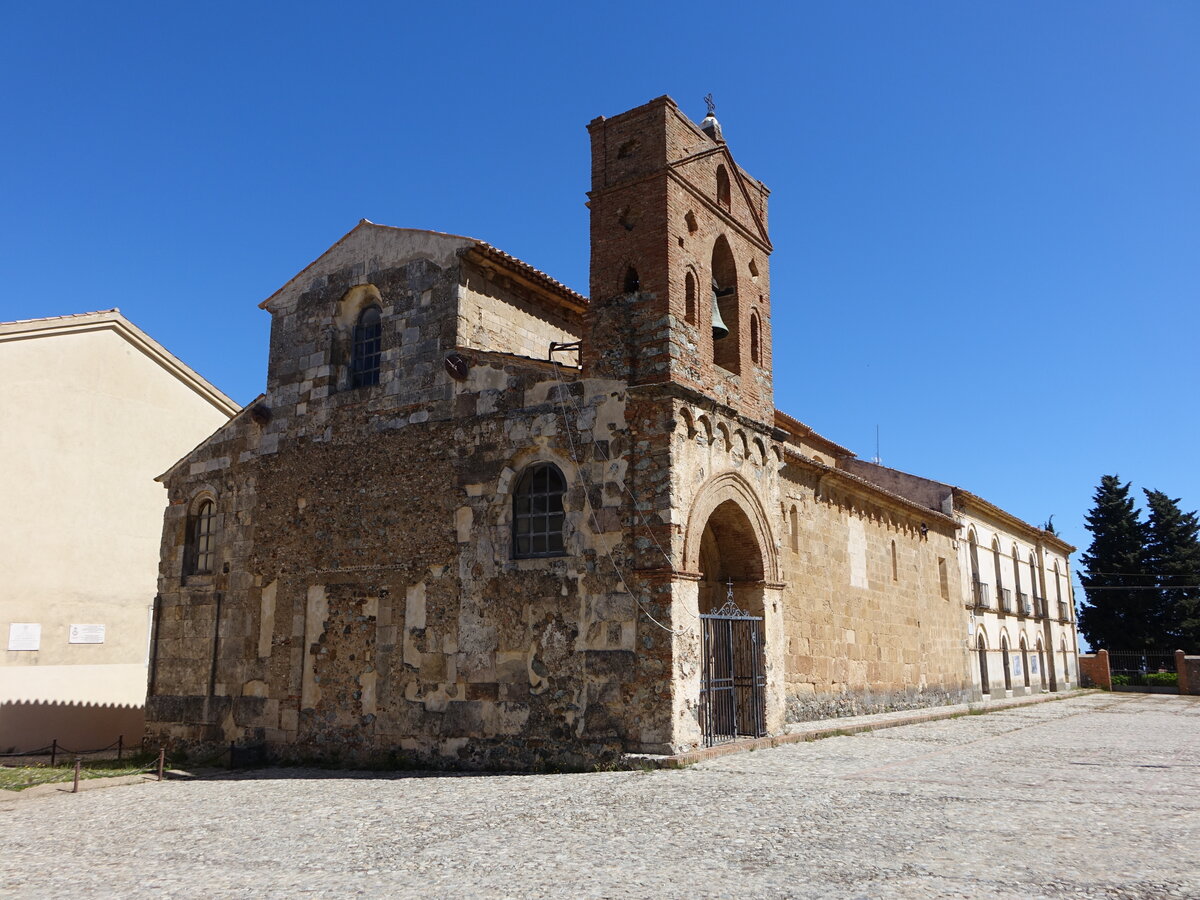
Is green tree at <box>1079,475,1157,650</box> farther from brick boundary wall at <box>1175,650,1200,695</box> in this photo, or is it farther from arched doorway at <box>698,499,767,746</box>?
arched doorway at <box>698,499,767,746</box>

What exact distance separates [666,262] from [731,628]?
508 cm

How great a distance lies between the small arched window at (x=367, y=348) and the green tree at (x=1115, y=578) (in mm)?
40299

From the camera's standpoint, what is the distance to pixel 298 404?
50.2 feet

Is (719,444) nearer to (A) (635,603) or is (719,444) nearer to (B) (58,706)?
(A) (635,603)

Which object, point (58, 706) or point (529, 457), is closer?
point (529, 457)

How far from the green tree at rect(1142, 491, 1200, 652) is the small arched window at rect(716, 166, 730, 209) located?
3780 cm

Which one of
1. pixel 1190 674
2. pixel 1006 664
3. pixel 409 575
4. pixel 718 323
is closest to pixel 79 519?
pixel 409 575

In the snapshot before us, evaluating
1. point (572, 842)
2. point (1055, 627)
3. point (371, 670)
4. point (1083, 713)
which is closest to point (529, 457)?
point (371, 670)

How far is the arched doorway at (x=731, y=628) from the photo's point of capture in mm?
12234

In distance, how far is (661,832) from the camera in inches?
288

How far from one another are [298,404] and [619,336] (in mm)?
6296

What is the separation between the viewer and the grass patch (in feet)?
41.9

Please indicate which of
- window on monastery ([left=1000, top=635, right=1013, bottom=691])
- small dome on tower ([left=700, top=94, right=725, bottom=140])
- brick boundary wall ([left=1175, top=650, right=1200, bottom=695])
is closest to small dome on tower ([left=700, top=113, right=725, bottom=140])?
small dome on tower ([left=700, top=94, right=725, bottom=140])

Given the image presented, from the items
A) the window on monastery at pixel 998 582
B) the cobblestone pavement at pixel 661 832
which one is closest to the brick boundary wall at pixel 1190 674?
the window on monastery at pixel 998 582
